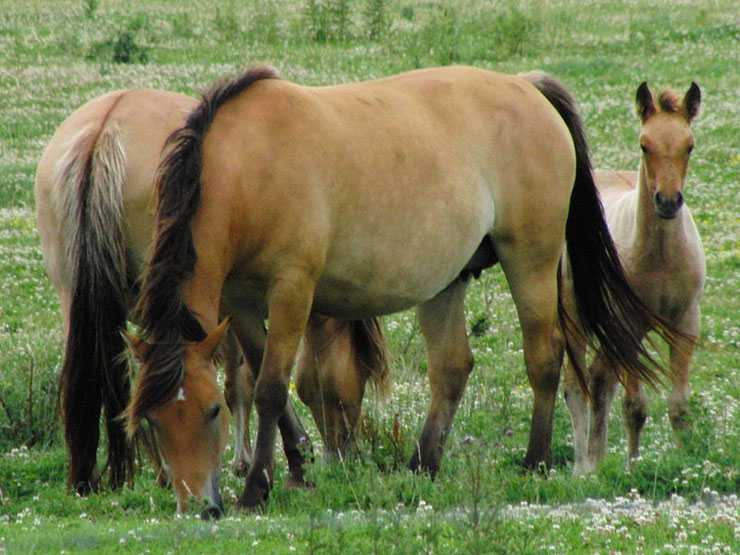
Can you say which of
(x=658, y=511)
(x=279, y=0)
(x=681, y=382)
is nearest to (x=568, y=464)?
(x=681, y=382)

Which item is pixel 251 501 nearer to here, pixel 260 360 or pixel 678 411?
pixel 260 360

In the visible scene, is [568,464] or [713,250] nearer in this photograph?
[568,464]

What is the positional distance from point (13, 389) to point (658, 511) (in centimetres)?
451

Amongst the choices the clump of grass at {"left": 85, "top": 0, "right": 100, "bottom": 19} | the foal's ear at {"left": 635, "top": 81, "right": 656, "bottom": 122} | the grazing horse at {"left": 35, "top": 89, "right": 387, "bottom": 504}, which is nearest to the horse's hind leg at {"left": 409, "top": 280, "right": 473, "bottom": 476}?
the grazing horse at {"left": 35, "top": 89, "right": 387, "bottom": 504}

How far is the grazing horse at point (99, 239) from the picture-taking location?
6.09 m

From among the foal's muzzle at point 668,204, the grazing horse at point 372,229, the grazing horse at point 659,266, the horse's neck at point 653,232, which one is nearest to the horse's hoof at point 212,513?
the grazing horse at point 372,229

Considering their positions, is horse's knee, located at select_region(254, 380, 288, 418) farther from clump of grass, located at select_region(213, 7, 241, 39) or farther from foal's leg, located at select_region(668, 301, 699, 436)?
clump of grass, located at select_region(213, 7, 241, 39)

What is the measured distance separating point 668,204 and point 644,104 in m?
0.83

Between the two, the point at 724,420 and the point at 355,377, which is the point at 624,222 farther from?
the point at 355,377

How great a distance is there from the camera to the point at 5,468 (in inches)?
273

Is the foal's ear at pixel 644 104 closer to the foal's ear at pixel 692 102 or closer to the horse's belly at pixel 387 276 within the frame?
the foal's ear at pixel 692 102

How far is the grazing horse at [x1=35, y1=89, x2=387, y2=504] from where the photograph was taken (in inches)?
240

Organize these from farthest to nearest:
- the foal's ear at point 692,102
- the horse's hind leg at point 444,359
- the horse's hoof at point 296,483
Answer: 1. the foal's ear at point 692,102
2. the horse's hind leg at point 444,359
3. the horse's hoof at point 296,483

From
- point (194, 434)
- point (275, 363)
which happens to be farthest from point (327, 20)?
point (194, 434)
